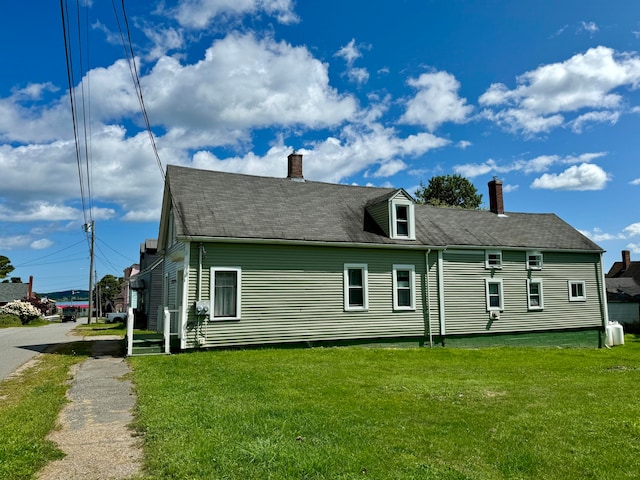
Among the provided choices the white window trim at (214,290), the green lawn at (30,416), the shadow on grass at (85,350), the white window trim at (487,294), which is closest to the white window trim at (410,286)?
the white window trim at (487,294)

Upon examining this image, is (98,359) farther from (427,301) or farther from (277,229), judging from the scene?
(427,301)

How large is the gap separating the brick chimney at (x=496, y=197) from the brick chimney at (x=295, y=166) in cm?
1041

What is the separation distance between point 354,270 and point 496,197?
37.3 ft

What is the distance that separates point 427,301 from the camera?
17.7m

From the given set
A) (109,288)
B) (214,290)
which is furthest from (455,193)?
(109,288)

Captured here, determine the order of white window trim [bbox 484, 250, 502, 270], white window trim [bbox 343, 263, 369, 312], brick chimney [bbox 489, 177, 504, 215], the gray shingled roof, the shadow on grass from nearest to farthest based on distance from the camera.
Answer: the shadow on grass < the gray shingled roof < white window trim [bbox 343, 263, 369, 312] < white window trim [bbox 484, 250, 502, 270] < brick chimney [bbox 489, 177, 504, 215]

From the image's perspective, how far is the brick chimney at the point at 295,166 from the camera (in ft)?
66.1

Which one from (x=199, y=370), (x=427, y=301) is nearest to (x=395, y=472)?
(x=199, y=370)

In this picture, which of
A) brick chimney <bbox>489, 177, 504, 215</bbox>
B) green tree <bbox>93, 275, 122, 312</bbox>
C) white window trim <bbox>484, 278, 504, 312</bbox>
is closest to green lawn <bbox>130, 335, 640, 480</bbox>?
white window trim <bbox>484, 278, 504, 312</bbox>

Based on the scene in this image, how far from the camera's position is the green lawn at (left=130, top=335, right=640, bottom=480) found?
477 cm

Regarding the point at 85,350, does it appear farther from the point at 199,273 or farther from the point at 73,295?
the point at 73,295

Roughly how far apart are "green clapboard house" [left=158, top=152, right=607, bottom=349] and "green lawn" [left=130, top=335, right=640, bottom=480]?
332 centimetres

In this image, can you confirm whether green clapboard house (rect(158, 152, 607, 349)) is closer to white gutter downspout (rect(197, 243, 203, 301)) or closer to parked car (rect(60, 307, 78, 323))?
white gutter downspout (rect(197, 243, 203, 301))

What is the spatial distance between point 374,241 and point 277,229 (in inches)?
140
